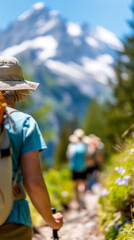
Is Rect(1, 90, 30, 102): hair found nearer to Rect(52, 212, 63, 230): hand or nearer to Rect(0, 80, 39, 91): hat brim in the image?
Rect(0, 80, 39, 91): hat brim

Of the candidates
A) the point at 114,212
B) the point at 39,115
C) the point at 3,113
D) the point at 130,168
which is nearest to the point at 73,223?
the point at 114,212

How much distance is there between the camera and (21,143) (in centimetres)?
164

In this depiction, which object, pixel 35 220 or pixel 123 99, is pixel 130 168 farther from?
pixel 123 99

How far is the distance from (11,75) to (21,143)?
48cm

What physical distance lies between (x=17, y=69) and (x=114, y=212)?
2.68 meters

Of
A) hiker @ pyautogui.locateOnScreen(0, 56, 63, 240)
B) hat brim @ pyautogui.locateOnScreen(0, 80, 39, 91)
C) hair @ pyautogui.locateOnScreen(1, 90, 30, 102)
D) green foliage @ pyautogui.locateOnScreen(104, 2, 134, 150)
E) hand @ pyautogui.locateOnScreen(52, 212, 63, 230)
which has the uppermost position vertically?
hat brim @ pyautogui.locateOnScreen(0, 80, 39, 91)

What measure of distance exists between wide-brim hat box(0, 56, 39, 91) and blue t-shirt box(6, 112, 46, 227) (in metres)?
0.28

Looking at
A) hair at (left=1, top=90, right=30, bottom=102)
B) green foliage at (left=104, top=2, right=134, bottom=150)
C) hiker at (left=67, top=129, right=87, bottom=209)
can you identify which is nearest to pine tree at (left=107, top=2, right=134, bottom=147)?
green foliage at (left=104, top=2, right=134, bottom=150)

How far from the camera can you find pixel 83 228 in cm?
449

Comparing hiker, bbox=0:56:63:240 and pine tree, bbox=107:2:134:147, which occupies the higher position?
hiker, bbox=0:56:63:240

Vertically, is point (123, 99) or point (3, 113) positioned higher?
point (3, 113)

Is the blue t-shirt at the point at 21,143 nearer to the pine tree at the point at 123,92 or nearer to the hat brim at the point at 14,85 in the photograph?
the hat brim at the point at 14,85

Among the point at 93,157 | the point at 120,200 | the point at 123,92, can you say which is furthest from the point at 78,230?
the point at 123,92

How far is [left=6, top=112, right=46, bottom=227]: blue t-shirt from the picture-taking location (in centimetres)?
162
